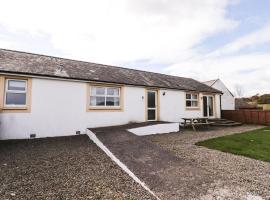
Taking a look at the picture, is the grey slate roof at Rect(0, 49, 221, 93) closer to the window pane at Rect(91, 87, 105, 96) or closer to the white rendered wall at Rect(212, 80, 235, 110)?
the window pane at Rect(91, 87, 105, 96)

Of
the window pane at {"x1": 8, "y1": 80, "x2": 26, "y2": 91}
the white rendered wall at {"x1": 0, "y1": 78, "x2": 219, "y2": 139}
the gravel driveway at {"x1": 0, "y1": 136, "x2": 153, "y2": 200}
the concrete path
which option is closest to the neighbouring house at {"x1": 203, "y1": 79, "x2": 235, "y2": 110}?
the white rendered wall at {"x1": 0, "y1": 78, "x2": 219, "y2": 139}

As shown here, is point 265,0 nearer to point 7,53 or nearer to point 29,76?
point 29,76

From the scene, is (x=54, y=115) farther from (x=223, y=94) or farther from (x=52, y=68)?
(x=223, y=94)

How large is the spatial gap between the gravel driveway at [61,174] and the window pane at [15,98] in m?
2.10

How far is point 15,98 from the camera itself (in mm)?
8484

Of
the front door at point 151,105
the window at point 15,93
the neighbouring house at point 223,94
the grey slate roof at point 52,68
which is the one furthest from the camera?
the neighbouring house at point 223,94

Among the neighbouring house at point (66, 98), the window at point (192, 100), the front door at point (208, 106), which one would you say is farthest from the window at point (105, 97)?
the front door at point (208, 106)

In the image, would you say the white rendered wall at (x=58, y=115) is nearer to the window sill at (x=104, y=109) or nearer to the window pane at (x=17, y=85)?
the window sill at (x=104, y=109)

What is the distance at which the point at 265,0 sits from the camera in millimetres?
8211

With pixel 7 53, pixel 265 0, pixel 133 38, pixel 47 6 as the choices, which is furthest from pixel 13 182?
pixel 265 0

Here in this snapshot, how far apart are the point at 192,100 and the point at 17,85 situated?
13.2 meters

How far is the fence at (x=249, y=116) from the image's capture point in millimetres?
16016

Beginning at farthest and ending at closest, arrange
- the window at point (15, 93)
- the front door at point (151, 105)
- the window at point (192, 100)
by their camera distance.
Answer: the window at point (192, 100) < the front door at point (151, 105) < the window at point (15, 93)

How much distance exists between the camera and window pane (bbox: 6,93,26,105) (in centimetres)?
836
